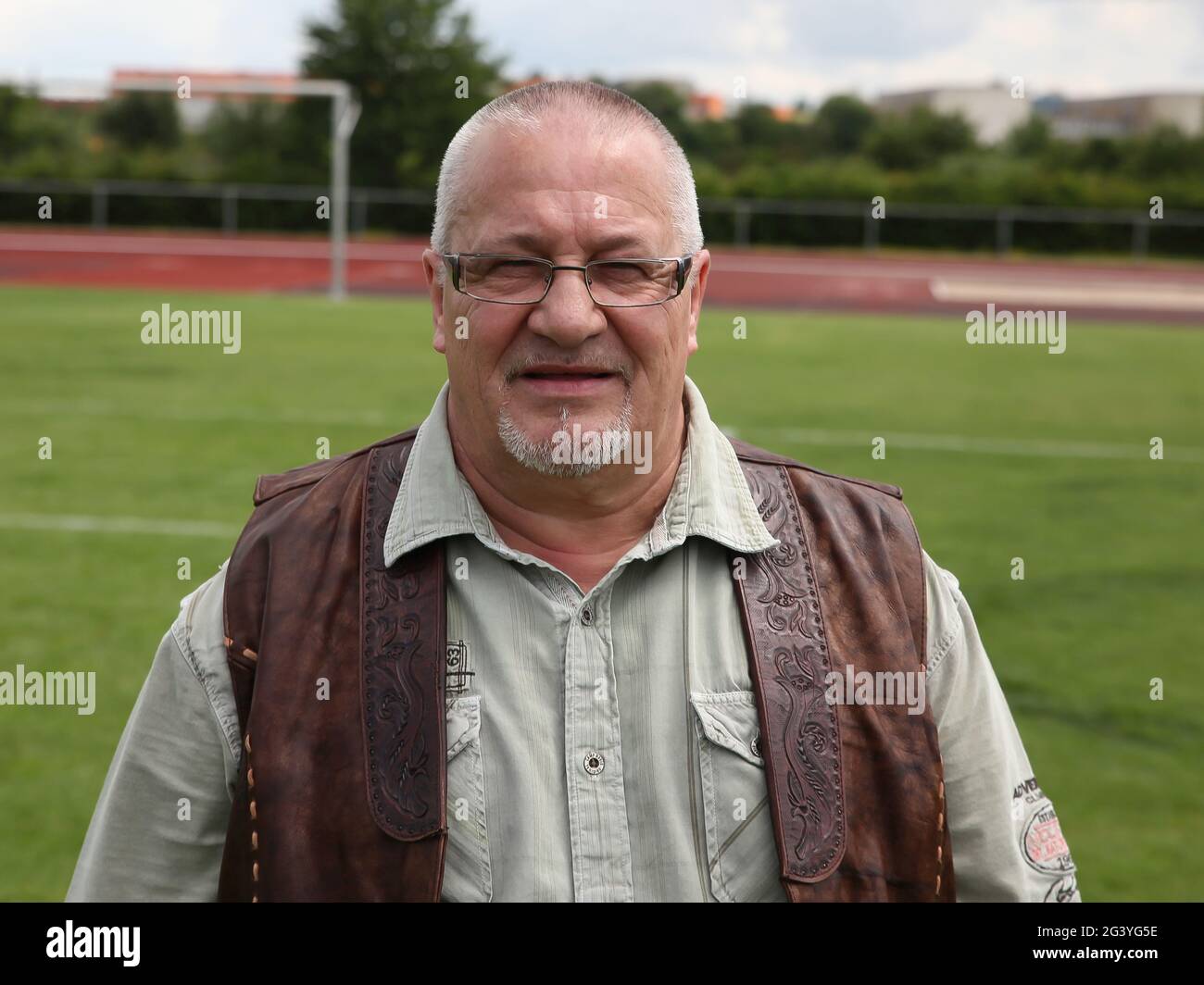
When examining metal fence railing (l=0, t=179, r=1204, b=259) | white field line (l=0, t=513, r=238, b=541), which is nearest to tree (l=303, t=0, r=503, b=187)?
metal fence railing (l=0, t=179, r=1204, b=259)

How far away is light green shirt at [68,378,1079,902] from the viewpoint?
2037mm

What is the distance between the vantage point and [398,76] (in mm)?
37875

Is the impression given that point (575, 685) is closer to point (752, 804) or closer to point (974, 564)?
point (752, 804)

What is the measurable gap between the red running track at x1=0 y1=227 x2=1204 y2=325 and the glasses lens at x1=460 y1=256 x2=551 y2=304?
21.0 m

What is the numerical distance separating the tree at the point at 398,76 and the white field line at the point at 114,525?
23.2m

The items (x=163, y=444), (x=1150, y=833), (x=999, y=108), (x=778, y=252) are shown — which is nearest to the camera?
(x=1150, y=833)

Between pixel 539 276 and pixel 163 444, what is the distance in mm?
8957

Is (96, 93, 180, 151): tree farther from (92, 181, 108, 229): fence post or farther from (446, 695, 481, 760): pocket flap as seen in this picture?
(446, 695, 481, 760): pocket flap

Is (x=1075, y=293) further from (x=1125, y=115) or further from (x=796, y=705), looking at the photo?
(x=796, y=705)

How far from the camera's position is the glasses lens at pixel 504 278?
2.12 meters

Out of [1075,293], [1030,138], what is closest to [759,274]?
[1075,293]

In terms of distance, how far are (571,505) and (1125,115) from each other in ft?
155

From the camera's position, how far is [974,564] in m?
7.68
